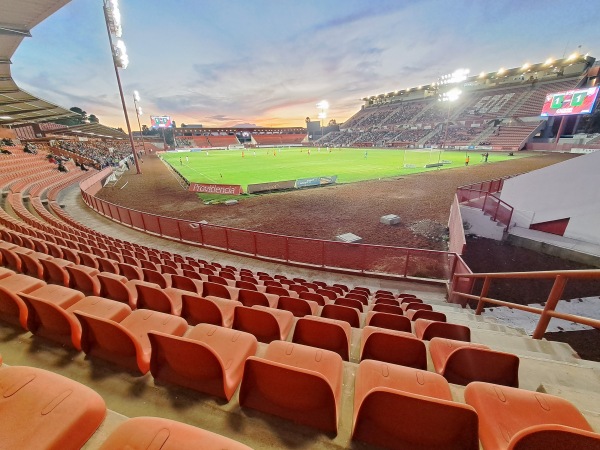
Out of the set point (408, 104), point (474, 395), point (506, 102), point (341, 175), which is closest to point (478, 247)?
point (474, 395)

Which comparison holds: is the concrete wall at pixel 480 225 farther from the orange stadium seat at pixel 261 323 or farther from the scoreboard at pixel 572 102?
the scoreboard at pixel 572 102

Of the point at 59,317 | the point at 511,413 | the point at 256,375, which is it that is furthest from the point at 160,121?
the point at 511,413

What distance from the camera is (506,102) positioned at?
3041 inches

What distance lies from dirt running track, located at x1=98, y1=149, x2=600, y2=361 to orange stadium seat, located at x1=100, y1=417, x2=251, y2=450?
8908 millimetres

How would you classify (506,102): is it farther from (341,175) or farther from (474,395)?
(474,395)

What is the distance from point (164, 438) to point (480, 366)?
3.04 m

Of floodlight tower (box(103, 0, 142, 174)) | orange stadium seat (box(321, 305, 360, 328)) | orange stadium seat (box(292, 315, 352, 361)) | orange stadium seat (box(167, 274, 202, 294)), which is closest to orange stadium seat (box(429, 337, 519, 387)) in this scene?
orange stadium seat (box(292, 315, 352, 361))

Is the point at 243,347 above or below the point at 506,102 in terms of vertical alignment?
below

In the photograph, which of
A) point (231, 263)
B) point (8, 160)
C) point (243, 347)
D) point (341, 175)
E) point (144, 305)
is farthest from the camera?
point (341, 175)

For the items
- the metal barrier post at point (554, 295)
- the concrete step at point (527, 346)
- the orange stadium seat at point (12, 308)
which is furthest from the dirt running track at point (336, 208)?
the orange stadium seat at point (12, 308)

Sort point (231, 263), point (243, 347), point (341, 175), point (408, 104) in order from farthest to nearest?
point (408, 104), point (341, 175), point (231, 263), point (243, 347)

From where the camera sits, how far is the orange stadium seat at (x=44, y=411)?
150 centimetres

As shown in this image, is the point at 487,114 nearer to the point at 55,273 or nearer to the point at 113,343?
the point at 55,273

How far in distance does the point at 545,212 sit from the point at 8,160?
42927 millimetres
